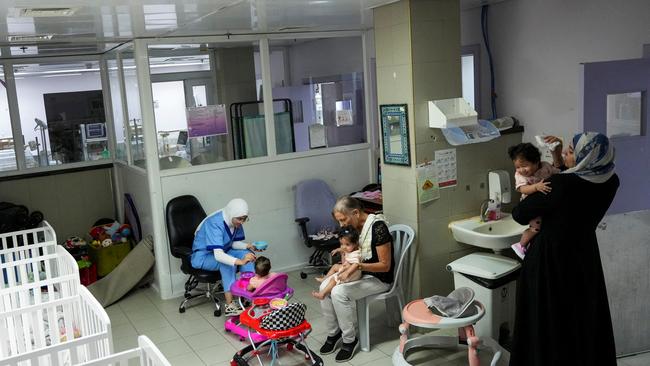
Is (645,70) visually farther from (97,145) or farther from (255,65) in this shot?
(97,145)

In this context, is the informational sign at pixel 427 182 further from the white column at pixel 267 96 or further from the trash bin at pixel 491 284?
the white column at pixel 267 96

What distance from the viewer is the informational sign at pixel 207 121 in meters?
5.53

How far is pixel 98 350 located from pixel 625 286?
9.98 feet

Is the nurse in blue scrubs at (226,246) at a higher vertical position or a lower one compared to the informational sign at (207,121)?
lower

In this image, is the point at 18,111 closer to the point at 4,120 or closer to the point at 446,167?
the point at 4,120

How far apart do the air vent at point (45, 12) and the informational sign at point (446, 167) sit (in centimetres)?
249

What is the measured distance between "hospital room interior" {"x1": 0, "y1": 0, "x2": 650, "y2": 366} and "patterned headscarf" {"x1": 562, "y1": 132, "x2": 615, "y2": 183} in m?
0.02

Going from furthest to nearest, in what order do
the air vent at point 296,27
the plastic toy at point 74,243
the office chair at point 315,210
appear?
the plastic toy at point 74,243
the office chair at point 315,210
the air vent at point 296,27

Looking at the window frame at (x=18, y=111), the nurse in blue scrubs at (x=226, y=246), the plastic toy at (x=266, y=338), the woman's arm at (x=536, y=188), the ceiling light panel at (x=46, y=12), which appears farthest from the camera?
the window frame at (x=18, y=111)

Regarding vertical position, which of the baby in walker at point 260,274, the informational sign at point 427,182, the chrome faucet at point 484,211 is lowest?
the baby in walker at point 260,274

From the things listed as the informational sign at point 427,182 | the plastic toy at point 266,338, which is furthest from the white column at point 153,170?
the informational sign at point 427,182

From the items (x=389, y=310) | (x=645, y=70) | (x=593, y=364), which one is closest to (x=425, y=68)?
(x=645, y=70)

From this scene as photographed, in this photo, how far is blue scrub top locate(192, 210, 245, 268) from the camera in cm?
476

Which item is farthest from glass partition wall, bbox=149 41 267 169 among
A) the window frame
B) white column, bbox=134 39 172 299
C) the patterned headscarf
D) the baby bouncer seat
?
the patterned headscarf
